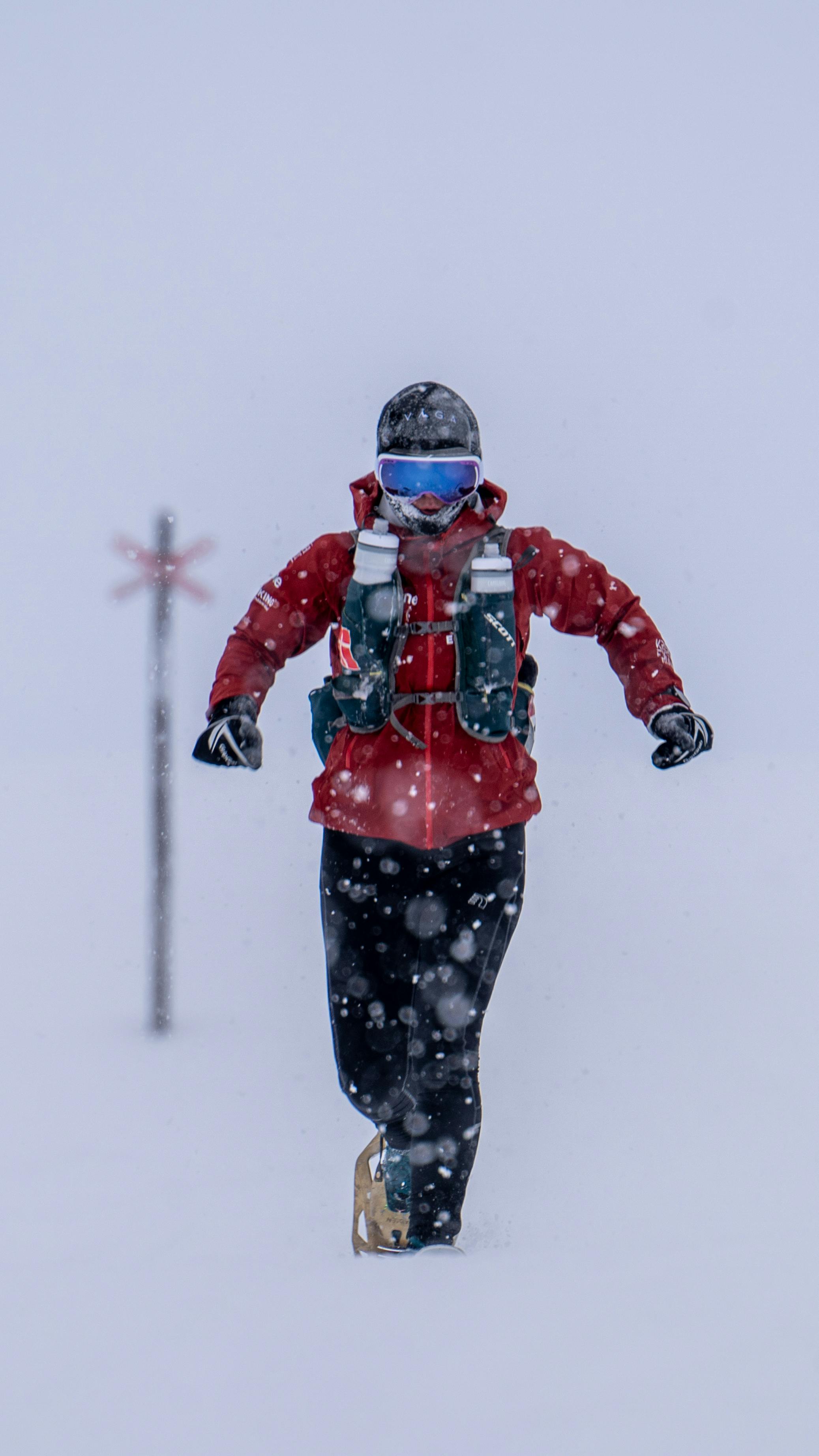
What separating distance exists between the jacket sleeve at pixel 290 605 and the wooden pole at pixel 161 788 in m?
1.91

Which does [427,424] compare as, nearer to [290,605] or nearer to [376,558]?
[376,558]

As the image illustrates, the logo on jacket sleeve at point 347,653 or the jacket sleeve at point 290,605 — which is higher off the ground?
the jacket sleeve at point 290,605

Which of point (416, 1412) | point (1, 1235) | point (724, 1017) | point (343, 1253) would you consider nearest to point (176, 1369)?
point (416, 1412)

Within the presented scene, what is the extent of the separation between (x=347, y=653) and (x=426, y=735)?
31 cm

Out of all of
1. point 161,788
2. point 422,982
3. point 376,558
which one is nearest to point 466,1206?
point 422,982

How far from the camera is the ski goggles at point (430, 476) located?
2.82 meters

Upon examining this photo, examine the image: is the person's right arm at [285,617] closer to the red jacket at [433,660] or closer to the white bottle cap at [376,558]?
the red jacket at [433,660]

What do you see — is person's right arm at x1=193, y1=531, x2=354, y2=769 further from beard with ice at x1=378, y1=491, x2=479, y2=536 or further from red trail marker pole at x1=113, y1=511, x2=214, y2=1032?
red trail marker pole at x1=113, y1=511, x2=214, y2=1032

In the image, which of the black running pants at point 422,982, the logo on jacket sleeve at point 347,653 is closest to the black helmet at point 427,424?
the logo on jacket sleeve at point 347,653

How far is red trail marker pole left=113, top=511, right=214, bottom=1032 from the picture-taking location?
4691 millimetres

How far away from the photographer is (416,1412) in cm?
202

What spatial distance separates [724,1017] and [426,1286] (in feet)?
9.13

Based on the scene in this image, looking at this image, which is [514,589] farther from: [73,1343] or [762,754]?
[762,754]

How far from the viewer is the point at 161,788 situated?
4934 mm
